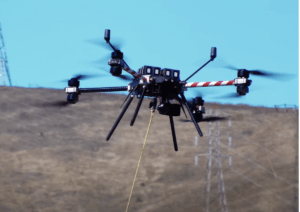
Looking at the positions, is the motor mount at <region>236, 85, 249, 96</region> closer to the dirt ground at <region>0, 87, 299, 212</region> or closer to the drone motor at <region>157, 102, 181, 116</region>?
the drone motor at <region>157, 102, 181, 116</region>

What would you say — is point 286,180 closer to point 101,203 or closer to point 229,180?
point 229,180

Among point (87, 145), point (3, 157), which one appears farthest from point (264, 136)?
point (3, 157)

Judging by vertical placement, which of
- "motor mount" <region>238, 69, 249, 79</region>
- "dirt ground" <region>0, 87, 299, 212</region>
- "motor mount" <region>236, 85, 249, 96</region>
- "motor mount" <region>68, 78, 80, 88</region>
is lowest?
"dirt ground" <region>0, 87, 299, 212</region>

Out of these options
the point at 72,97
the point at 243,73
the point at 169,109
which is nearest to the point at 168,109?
the point at 169,109

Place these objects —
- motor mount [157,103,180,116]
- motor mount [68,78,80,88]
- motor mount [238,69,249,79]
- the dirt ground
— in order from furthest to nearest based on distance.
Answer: the dirt ground → motor mount [68,78,80,88] → motor mount [157,103,180,116] → motor mount [238,69,249,79]

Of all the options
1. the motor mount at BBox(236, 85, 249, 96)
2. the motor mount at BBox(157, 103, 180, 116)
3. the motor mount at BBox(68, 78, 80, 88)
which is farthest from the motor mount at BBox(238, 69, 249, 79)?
the motor mount at BBox(68, 78, 80, 88)

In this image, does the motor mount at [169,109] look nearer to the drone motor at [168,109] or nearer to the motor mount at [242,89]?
the drone motor at [168,109]

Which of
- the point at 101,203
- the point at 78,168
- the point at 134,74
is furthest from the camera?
the point at 78,168

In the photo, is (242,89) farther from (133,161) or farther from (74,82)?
(133,161)
